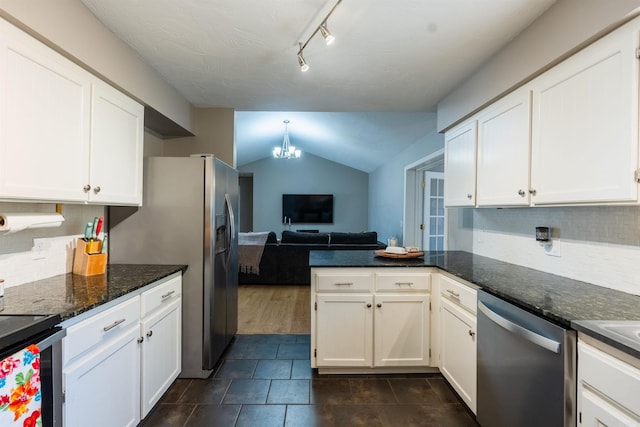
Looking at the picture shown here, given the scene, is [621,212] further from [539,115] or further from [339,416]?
[339,416]

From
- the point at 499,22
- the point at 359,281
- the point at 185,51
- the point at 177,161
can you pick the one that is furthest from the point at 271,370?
the point at 499,22

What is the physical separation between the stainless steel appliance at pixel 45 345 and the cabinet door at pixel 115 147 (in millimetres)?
808

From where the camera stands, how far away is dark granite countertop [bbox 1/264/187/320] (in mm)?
1298

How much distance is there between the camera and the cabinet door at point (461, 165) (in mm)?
2412

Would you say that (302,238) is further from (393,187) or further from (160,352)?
(160,352)

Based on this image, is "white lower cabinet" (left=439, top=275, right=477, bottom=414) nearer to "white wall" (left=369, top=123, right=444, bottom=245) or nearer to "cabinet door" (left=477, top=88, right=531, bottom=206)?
"cabinet door" (left=477, top=88, right=531, bottom=206)

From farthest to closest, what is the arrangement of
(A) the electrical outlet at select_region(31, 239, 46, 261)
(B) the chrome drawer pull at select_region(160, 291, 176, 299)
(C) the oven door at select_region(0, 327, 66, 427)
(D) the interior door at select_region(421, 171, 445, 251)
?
(D) the interior door at select_region(421, 171, 445, 251)
(B) the chrome drawer pull at select_region(160, 291, 176, 299)
(A) the electrical outlet at select_region(31, 239, 46, 261)
(C) the oven door at select_region(0, 327, 66, 427)

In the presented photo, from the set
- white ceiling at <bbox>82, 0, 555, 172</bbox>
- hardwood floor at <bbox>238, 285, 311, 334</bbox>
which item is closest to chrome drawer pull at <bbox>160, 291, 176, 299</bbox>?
hardwood floor at <bbox>238, 285, 311, 334</bbox>

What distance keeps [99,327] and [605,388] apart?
1.89 meters

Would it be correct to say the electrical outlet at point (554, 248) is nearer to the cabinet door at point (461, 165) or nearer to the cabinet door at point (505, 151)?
the cabinet door at point (505, 151)

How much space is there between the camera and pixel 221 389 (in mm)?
2252

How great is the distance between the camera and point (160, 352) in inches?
79.7

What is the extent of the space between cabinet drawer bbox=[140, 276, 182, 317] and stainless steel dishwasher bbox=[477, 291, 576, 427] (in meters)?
1.82

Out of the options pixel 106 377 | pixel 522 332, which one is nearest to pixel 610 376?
pixel 522 332
